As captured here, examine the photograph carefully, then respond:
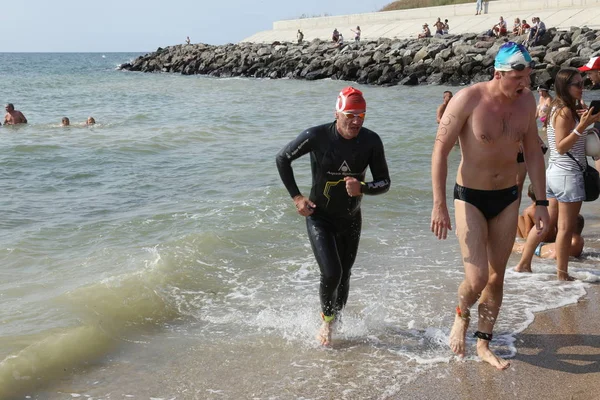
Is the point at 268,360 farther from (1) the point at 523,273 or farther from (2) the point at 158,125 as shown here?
(2) the point at 158,125

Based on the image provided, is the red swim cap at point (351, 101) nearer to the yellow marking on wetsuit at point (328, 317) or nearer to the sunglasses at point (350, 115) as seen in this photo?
the sunglasses at point (350, 115)

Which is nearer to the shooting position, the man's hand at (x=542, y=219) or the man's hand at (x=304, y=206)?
the man's hand at (x=542, y=219)

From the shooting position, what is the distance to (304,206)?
17.9ft

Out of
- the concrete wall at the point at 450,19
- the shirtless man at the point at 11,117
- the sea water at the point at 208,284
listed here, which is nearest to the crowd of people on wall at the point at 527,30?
the concrete wall at the point at 450,19

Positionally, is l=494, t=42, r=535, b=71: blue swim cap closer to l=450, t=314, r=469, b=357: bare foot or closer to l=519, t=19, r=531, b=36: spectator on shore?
l=450, t=314, r=469, b=357: bare foot

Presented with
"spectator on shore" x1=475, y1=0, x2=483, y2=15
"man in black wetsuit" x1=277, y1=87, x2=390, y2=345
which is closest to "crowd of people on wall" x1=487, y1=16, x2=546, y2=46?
"spectator on shore" x1=475, y1=0, x2=483, y2=15

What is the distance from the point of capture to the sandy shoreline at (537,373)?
4766 mm

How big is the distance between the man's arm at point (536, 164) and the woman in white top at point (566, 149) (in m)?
1.44

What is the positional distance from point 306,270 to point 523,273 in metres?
2.25

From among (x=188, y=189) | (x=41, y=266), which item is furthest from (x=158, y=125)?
(x=41, y=266)

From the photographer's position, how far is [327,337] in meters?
5.76

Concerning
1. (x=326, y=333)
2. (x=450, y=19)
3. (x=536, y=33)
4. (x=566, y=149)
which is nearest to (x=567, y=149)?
(x=566, y=149)

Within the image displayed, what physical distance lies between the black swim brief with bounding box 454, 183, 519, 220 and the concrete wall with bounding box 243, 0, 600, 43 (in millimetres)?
35459

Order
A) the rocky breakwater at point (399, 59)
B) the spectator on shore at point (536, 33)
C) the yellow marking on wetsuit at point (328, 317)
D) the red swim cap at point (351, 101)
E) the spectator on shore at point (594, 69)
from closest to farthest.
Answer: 1. the red swim cap at point (351, 101)
2. the yellow marking on wetsuit at point (328, 317)
3. the spectator on shore at point (594, 69)
4. the rocky breakwater at point (399, 59)
5. the spectator on shore at point (536, 33)
